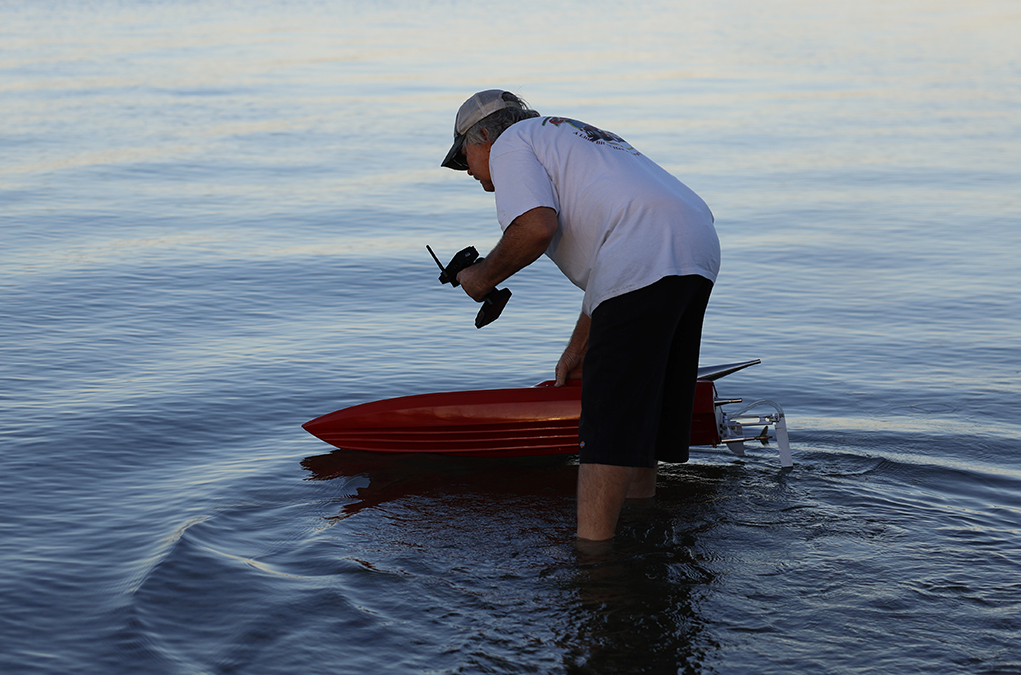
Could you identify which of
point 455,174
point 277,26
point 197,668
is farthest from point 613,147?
point 277,26

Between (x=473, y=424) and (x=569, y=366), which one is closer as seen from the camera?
(x=569, y=366)

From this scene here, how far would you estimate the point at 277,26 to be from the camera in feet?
106

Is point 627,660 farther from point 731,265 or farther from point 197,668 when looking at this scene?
point 731,265

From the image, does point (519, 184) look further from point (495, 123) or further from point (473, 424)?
point (473, 424)

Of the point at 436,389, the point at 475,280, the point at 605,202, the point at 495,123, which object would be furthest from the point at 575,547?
the point at 436,389

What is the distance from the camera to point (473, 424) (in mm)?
5254

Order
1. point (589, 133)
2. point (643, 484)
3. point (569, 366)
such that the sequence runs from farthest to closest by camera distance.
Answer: point (569, 366)
point (643, 484)
point (589, 133)

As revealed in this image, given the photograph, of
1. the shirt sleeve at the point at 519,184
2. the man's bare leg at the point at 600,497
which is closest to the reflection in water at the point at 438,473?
the man's bare leg at the point at 600,497

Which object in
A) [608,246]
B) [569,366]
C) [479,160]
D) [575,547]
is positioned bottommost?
[575,547]

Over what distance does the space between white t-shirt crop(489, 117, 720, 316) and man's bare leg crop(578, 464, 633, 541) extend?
0.60 meters

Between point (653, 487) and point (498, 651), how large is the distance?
1489 mm

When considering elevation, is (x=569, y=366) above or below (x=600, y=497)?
above

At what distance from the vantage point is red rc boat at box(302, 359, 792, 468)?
16.8 ft

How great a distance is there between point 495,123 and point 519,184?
0.34 m
